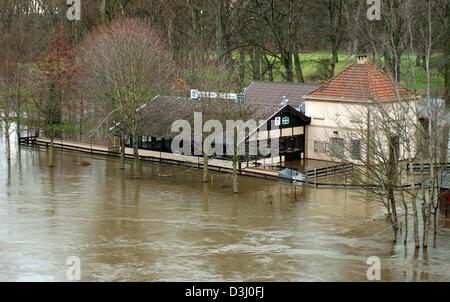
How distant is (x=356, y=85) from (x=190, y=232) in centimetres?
1549

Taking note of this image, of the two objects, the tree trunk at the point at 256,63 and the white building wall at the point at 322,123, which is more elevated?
the tree trunk at the point at 256,63

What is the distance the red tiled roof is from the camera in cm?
3862

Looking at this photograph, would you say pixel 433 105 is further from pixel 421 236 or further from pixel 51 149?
pixel 51 149

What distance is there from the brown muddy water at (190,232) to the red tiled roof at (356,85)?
681 centimetres

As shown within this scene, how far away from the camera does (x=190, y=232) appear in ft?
88.6

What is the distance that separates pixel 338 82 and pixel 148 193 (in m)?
12.6

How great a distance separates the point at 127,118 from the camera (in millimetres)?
37562

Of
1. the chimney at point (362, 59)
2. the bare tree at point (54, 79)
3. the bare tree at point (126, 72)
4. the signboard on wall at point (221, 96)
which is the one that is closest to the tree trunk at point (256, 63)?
the bare tree at point (126, 72)

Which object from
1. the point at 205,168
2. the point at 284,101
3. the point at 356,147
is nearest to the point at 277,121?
the point at 284,101

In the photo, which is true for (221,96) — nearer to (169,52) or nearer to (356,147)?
(356,147)

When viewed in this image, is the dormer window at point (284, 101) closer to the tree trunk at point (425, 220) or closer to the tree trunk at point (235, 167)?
the tree trunk at point (235, 167)

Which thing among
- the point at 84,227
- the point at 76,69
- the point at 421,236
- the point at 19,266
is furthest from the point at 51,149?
the point at 421,236

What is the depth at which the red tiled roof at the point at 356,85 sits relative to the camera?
38.6 m

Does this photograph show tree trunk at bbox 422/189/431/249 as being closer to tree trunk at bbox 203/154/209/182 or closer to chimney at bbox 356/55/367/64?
tree trunk at bbox 203/154/209/182
